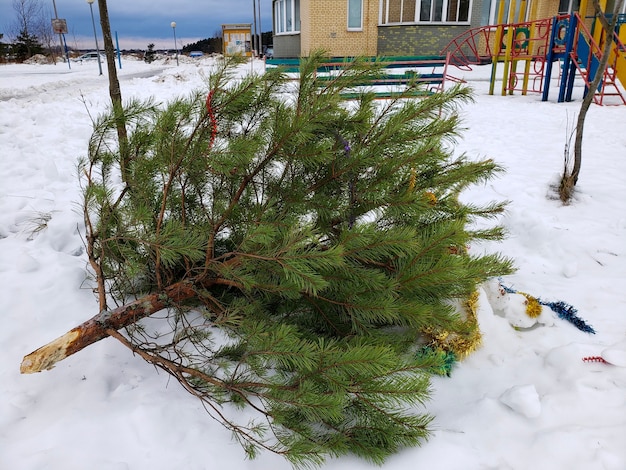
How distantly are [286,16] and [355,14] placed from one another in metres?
5.02

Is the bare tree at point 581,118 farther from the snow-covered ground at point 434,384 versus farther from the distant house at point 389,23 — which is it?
the distant house at point 389,23

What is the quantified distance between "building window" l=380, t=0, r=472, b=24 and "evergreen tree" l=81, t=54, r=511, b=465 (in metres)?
19.0

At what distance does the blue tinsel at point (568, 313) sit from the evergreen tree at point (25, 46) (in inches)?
1778

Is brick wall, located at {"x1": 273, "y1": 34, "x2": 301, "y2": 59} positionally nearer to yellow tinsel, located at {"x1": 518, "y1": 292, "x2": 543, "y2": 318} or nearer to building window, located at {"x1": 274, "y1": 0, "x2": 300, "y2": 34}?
building window, located at {"x1": 274, "y1": 0, "x2": 300, "y2": 34}

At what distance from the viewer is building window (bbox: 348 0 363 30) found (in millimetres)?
18969

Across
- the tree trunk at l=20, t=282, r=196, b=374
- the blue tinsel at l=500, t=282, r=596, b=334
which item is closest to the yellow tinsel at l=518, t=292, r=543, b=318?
the blue tinsel at l=500, t=282, r=596, b=334

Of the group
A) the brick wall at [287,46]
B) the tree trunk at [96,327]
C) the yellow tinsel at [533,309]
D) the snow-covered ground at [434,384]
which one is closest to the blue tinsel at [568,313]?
the snow-covered ground at [434,384]

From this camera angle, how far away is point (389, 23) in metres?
19.3

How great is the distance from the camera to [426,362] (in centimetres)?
194

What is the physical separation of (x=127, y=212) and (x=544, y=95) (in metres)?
11.9

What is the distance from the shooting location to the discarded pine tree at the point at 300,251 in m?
1.90

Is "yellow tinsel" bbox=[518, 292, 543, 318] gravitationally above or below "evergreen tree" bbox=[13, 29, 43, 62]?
below

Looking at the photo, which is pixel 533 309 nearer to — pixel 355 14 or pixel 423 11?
pixel 355 14

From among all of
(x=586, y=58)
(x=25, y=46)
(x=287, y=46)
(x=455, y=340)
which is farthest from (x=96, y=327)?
(x=25, y=46)
